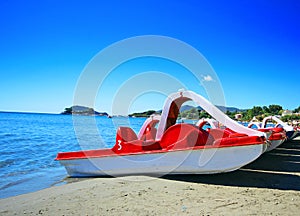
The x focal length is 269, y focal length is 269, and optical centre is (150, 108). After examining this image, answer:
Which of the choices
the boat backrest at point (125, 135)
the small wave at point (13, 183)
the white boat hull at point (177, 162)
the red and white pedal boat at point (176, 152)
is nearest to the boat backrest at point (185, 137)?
the red and white pedal boat at point (176, 152)

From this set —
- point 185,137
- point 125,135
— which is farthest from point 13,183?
point 185,137

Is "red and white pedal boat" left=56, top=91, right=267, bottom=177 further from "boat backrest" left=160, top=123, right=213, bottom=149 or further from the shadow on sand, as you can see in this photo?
the shadow on sand

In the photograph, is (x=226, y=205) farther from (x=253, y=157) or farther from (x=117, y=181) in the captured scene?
(x=117, y=181)

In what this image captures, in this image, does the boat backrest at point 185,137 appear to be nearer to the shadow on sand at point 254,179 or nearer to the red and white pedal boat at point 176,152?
the red and white pedal boat at point 176,152

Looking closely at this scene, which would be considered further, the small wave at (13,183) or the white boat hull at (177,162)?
the small wave at (13,183)

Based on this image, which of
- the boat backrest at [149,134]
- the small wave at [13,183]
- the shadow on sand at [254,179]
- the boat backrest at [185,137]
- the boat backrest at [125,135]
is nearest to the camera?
the shadow on sand at [254,179]

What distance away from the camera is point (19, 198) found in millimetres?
6270

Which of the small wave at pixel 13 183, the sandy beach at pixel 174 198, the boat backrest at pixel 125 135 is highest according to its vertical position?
the boat backrest at pixel 125 135

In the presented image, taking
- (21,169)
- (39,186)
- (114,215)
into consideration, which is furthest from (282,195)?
(21,169)

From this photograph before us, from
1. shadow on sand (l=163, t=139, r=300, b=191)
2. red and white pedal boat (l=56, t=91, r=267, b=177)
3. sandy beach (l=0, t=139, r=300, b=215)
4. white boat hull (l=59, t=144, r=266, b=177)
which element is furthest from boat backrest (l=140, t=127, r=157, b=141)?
shadow on sand (l=163, t=139, r=300, b=191)

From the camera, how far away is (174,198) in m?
5.31

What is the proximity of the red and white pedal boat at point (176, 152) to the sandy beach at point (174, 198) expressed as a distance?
0.37 m

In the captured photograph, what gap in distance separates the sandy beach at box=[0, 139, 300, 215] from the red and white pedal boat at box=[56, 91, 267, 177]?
371 millimetres

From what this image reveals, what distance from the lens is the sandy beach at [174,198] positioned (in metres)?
4.61
